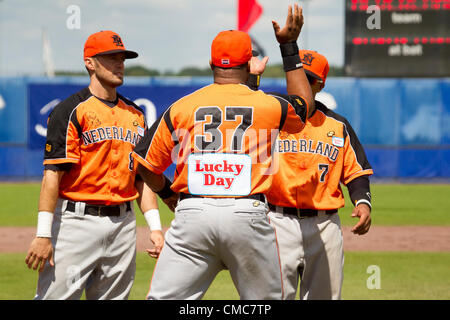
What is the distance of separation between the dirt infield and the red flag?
930 centimetres

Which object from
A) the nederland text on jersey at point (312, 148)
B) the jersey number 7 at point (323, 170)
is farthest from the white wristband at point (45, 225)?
the jersey number 7 at point (323, 170)

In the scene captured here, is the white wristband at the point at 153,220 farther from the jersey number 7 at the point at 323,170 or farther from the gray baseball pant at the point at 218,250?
the jersey number 7 at the point at 323,170

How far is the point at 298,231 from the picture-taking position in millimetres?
4328

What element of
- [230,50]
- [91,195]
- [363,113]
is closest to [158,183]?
[91,195]

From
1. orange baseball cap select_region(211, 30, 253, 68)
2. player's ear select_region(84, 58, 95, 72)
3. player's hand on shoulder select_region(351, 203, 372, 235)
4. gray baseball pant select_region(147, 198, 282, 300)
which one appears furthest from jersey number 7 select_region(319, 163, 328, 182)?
player's ear select_region(84, 58, 95, 72)

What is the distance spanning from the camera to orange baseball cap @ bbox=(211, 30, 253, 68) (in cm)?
339

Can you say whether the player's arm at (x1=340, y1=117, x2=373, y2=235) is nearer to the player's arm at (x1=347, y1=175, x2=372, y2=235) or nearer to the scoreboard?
the player's arm at (x1=347, y1=175, x2=372, y2=235)

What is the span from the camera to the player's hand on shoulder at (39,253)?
3842 millimetres

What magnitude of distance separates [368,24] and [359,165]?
13.4 meters

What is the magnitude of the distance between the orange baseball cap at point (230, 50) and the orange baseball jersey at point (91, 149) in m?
1.09

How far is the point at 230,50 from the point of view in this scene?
339 centimetres

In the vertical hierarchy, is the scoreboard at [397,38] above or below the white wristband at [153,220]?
above
